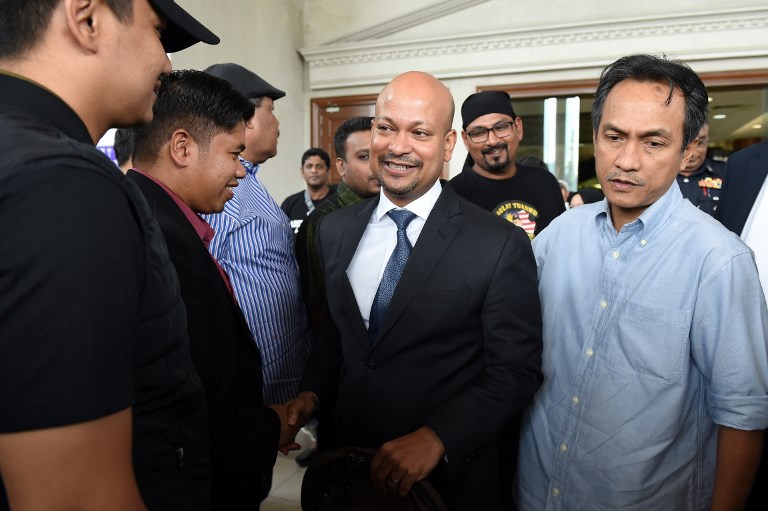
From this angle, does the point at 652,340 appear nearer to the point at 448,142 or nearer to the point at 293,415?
the point at 448,142

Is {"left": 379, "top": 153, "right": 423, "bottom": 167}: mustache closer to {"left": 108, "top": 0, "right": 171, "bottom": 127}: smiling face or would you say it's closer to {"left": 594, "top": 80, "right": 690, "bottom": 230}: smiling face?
{"left": 594, "top": 80, "right": 690, "bottom": 230}: smiling face

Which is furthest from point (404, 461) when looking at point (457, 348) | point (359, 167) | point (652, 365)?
point (359, 167)

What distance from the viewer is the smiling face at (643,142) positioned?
1.28 m

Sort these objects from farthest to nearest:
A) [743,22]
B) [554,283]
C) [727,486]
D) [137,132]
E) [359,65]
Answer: [359,65] < [743,22] < [554,283] < [137,132] < [727,486]

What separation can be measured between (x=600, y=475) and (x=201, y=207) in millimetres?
1162

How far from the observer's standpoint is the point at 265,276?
199 cm

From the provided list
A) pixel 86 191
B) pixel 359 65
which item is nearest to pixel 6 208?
pixel 86 191

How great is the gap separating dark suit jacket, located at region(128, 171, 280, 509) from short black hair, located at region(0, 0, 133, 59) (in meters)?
0.51

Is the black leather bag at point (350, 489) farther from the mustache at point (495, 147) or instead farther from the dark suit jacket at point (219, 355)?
the mustache at point (495, 147)

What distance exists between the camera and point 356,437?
1.48 m

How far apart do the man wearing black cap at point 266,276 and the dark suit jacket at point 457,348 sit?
58 centimetres

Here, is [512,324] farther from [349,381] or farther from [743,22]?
[743,22]

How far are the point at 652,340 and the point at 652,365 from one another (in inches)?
2.2

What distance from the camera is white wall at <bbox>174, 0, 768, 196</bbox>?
5.62m
